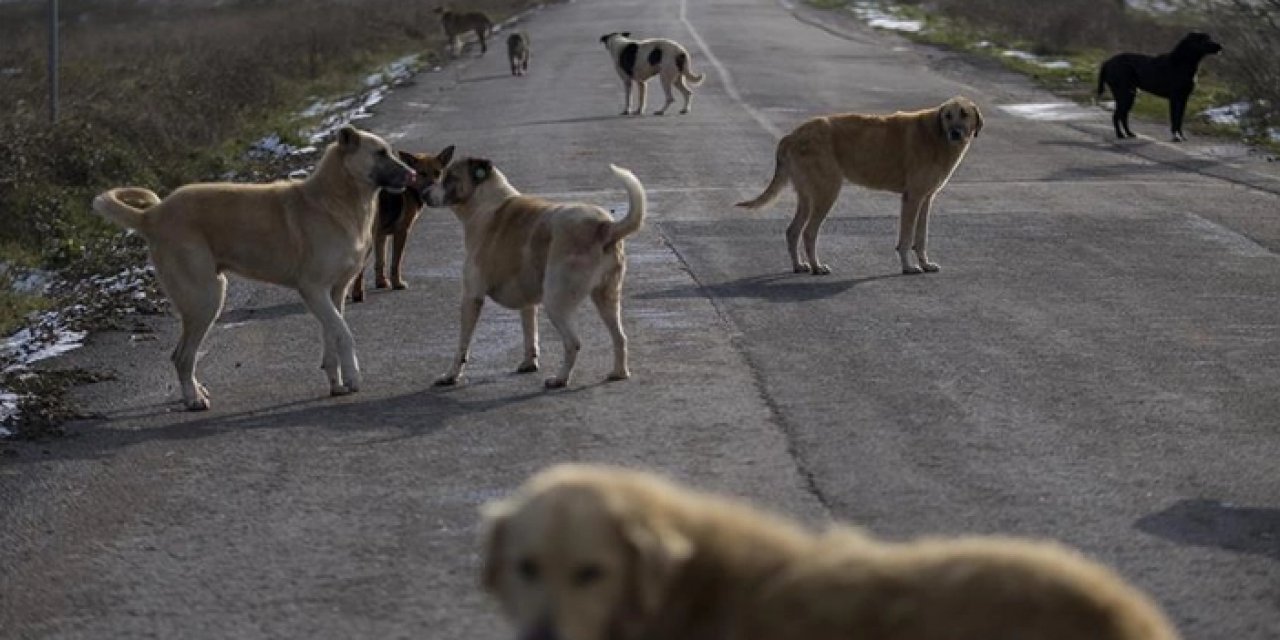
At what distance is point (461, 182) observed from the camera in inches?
460

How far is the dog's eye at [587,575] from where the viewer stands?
12.7 feet

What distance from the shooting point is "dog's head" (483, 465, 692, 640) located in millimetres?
3873

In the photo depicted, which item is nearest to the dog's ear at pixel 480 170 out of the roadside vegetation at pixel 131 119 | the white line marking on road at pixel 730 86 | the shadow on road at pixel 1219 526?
the roadside vegetation at pixel 131 119

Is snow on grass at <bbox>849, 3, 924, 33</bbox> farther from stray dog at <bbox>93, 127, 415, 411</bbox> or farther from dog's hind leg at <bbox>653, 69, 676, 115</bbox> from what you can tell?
stray dog at <bbox>93, 127, 415, 411</bbox>

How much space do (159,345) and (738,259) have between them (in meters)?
4.64

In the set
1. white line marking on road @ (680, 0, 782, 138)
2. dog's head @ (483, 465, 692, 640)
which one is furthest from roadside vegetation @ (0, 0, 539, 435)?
dog's head @ (483, 465, 692, 640)

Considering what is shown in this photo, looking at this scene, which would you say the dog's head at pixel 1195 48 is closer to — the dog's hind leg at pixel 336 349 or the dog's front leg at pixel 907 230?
the dog's front leg at pixel 907 230

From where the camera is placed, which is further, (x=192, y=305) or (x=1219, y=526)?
(x=192, y=305)

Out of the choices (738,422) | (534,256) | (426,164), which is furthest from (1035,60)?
(738,422)

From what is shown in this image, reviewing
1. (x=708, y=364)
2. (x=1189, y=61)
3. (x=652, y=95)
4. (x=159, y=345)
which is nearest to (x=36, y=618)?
(x=708, y=364)

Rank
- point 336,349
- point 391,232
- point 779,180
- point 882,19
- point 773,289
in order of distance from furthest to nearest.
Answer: point 882,19 → point 779,180 → point 391,232 → point 773,289 → point 336,349

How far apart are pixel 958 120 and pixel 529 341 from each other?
16.9 ft

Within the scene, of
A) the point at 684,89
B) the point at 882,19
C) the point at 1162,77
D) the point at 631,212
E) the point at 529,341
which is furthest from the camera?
the point at 882,19

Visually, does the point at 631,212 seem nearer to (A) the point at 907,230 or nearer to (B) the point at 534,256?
(B) the point at 534,256
